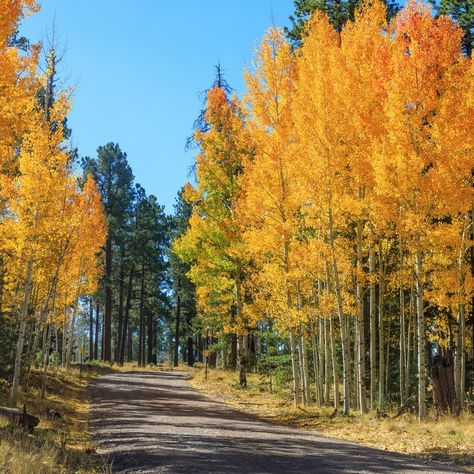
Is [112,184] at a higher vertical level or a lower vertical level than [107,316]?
higher

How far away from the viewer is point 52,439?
31.0 feet

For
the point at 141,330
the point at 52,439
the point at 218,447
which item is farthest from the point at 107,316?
the point at 218,447

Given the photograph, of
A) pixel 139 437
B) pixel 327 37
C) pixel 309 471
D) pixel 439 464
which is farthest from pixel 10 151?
pixel 439 464

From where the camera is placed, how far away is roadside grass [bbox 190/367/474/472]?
967 centimetres

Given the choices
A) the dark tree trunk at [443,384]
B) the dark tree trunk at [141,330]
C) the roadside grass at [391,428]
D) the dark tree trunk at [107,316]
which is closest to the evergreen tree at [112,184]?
the dark tree trunk at [107,316]

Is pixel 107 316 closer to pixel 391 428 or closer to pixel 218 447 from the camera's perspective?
pixel 391 428

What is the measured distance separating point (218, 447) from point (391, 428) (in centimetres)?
439

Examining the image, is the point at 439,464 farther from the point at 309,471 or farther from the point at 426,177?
the point at 426,177

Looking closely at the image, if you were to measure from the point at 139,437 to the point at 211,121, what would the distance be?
49.4ft

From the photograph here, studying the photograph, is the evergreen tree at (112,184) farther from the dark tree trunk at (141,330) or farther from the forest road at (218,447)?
the forest road at (218,447)

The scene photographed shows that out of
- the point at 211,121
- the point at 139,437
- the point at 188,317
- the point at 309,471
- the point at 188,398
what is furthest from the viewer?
the point at 188,317

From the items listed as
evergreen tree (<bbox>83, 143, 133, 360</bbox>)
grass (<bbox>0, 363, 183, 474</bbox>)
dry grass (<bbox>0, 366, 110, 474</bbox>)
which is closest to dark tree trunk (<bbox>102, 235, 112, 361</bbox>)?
evergreen tree (<bbox>83, 143, 133, 360</bbox>)

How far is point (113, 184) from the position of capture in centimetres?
4322

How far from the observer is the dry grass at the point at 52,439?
21.8ft
